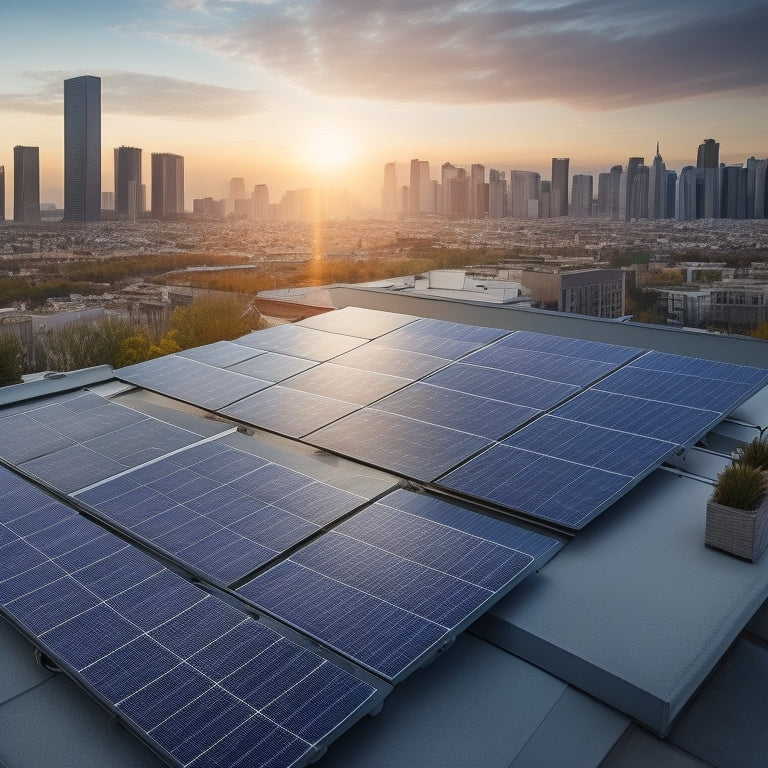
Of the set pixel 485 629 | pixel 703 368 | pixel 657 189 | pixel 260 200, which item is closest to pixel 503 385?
pixel 703 368

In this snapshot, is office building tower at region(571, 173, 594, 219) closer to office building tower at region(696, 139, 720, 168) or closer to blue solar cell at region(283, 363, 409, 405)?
office building tower at region(696, 139, 720, 168)

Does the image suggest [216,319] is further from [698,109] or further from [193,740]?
[698,109]

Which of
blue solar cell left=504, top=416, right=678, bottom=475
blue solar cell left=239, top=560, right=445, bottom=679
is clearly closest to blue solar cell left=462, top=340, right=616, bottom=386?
A: blue solar cell left=504, top=416, right=678, bottom=475

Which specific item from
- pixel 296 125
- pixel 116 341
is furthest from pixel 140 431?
pixel 296 125

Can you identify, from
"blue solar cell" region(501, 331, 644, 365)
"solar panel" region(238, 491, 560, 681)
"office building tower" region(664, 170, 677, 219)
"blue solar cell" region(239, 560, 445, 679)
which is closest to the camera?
"blue solar cell" region(239, 560, 445, 679)

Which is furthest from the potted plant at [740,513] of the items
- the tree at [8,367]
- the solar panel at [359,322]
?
the tree at [8,367]

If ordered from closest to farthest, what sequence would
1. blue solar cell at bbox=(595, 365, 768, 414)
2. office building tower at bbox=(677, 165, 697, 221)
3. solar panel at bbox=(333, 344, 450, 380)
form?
blue solar cell at bbox=(595, 365, 768, 414), solar panel at bbox=(333, 344, 450, 380), office building tower at bbox=(677, 165, 697, 221)
